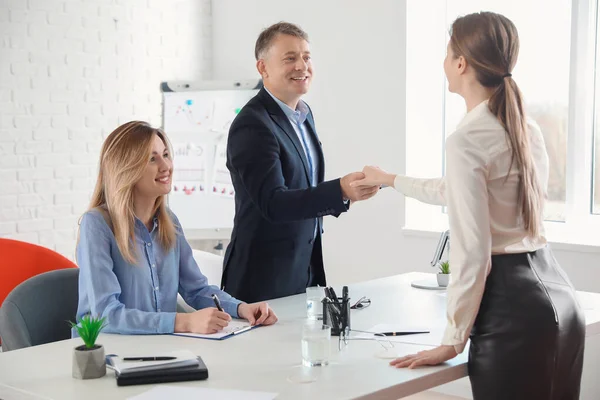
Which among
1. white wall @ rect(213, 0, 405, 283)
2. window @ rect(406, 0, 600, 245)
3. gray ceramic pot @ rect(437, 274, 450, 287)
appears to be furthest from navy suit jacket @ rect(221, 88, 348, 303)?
white wall @ rect(213, 0, 405, 283)

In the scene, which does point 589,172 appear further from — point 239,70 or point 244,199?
point 239,70

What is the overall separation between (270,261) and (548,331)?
1152 mm

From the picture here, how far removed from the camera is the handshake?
2500 millimetres

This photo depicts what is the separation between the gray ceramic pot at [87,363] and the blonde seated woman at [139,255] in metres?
→ 0.40

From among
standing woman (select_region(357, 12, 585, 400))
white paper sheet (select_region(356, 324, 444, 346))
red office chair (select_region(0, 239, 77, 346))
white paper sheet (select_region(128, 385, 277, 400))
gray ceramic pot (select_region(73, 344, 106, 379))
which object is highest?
standing woman (select_region(357, 12, 585, 400))

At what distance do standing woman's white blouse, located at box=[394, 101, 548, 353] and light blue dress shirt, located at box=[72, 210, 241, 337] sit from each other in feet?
2.72

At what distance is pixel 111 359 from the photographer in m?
1.84

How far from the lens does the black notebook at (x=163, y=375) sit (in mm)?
1725

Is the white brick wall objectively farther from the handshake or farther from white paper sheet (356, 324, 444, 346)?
white paper sheet (356, 324, 444, 346)

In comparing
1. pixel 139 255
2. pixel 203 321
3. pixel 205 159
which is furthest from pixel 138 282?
pixel 205 159

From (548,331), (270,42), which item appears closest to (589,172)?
(270,42)

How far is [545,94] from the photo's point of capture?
416cm

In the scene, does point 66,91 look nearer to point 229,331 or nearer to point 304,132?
point 304,132

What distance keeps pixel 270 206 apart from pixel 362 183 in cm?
31
